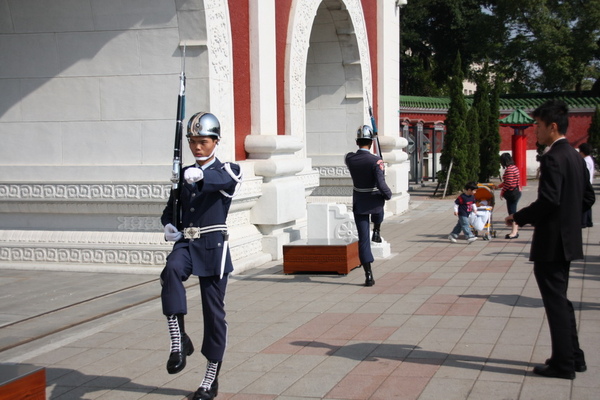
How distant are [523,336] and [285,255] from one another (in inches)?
141

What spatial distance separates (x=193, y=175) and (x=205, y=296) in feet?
2.48

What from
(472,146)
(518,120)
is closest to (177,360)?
(472,146)

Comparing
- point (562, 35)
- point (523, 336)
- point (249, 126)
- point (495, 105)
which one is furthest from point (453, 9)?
point (523, 336)

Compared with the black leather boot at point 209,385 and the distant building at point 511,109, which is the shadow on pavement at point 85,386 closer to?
the black leather boot at point 209,385

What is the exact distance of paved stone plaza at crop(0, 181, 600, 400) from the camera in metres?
4.97

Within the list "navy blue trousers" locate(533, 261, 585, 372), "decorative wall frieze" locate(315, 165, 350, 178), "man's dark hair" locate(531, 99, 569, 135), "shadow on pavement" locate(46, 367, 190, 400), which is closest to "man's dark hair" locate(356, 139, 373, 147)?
"man's dark hair" locate(531, 99, 569, 135)

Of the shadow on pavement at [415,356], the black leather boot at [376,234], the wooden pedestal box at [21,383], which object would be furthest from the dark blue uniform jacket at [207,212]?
the black leather boot at [376,234]

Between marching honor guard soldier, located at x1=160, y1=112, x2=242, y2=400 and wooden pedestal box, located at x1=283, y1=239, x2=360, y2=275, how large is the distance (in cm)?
414

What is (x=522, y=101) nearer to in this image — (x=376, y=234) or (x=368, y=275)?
(x=376, y=234)

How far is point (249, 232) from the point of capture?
9898 mm

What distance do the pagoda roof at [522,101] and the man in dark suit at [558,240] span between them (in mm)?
23627

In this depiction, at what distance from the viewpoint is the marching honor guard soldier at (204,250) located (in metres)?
4.64

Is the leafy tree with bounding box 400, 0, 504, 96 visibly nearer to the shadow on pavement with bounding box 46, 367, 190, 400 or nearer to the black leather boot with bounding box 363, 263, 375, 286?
the black leather boot with bounding box 363, 263, 375, 286

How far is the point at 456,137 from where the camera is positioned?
2059cm
